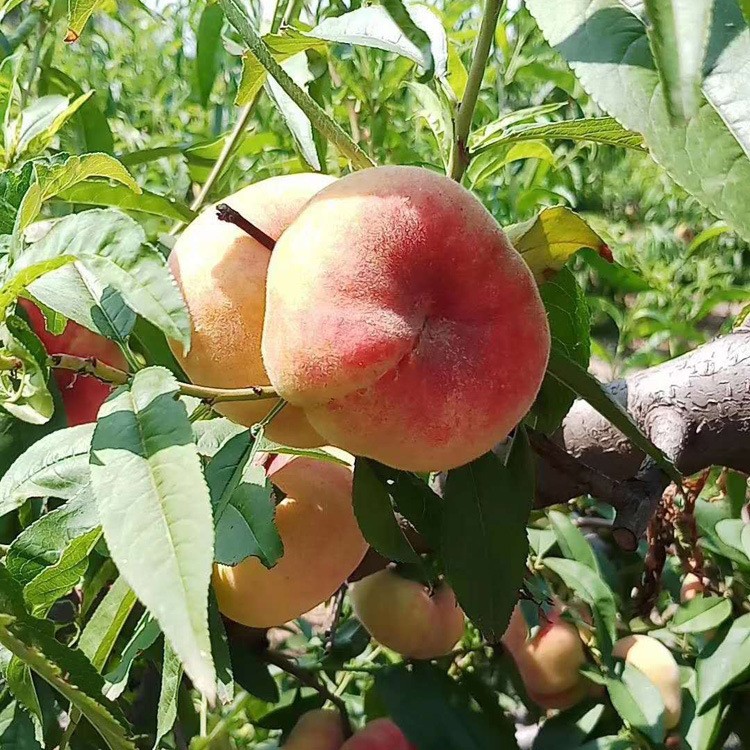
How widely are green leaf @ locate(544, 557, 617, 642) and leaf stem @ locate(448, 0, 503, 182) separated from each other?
44cm

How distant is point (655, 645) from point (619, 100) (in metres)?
0.63

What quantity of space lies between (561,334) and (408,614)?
0.32 meters

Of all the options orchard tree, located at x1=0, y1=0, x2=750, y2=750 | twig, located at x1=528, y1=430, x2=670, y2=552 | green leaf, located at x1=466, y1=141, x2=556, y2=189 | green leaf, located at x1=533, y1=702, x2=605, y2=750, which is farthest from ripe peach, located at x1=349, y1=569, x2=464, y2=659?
green leaf, located at x1=466, y1=141, x2=556, y2=189

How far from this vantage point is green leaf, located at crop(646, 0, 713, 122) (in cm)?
22

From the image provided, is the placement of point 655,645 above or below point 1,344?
below

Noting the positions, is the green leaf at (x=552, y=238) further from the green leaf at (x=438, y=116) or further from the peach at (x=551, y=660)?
the peach at (x=551, y=660)

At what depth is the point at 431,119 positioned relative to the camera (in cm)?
60

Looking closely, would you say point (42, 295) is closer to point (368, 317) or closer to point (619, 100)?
point (368, 317)

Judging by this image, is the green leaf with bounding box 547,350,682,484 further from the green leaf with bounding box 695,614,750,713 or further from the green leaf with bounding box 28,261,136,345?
the green leaf with bounding box 695,614,750,713

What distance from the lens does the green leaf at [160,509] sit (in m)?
0.27

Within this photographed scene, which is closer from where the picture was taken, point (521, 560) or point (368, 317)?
point (368, 317)

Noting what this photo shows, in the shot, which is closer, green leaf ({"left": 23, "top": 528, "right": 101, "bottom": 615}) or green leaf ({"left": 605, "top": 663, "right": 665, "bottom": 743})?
green leaf ({"left": 23, "top": 528, "right": 101, "bottom": 615})

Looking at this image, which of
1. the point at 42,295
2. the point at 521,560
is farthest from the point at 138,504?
the point at 521,560

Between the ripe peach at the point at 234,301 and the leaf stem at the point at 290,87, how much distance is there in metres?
0.05
